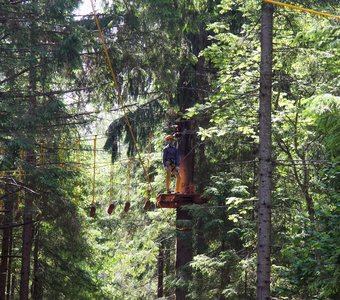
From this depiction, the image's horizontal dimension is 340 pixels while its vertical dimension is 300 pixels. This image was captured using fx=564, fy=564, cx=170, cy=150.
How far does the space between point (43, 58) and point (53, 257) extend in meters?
7.60

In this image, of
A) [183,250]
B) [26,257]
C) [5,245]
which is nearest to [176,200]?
[183,250]

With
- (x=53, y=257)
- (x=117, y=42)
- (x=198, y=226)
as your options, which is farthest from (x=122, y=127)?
(x=53, y=257)

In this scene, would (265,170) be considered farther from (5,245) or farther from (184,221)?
(5,245)

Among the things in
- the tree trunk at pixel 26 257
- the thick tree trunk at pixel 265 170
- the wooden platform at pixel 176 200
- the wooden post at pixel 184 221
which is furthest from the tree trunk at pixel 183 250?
the thick tree trunk at pixel 265 170

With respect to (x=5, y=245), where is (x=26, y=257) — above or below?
below

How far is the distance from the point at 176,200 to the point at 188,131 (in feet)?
10.0

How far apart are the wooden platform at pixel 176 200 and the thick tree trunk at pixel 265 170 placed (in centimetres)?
421

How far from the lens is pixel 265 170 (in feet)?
28.9

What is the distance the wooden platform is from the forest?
3cm

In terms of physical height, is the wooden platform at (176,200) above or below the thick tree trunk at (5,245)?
above

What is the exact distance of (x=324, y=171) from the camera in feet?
27.4

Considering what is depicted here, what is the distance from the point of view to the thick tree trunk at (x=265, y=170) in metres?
8.67

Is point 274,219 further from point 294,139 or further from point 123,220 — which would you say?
point 123,220

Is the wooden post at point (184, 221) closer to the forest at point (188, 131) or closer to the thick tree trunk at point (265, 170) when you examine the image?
the forest at point (188, 131)
